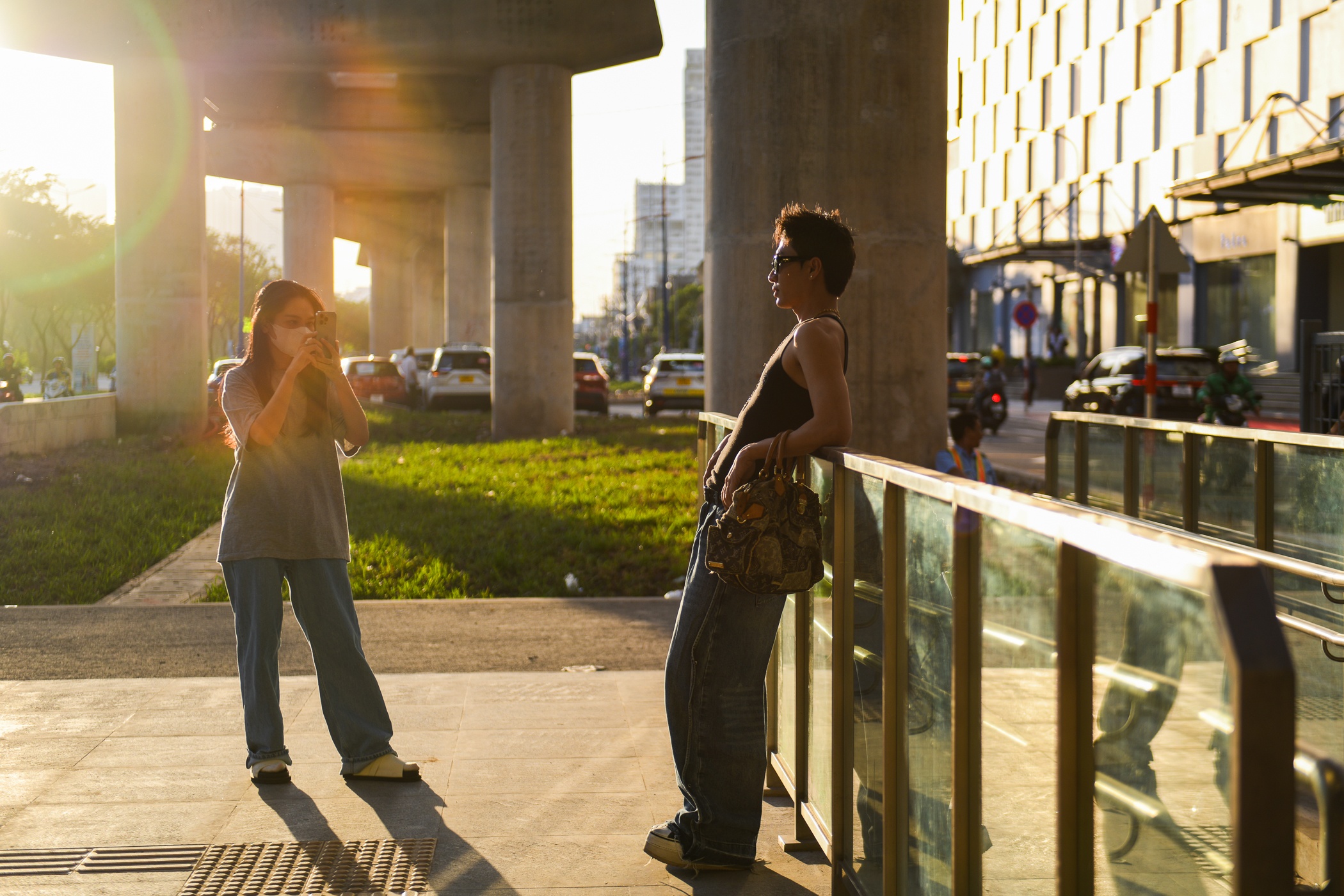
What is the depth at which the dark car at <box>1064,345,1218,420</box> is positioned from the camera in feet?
79.8

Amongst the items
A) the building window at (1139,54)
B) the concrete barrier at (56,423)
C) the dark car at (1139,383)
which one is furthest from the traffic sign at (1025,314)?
the concrete barrier at (56,423)

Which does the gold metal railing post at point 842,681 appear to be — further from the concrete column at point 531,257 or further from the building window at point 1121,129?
the building window at point 1121,129

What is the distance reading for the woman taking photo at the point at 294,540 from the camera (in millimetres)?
4910

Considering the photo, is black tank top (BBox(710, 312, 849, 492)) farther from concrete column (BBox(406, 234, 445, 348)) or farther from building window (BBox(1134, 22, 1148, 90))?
concrete column (BBox(406, 234, 445, 348))

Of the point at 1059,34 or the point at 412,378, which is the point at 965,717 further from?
the point at 1059,34

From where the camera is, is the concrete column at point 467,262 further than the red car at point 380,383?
Yes

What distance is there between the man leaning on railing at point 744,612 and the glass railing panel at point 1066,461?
4504 millimetres

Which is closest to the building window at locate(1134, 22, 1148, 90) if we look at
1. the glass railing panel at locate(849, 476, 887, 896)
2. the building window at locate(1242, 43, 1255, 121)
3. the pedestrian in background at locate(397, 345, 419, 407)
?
the building window at locate(1242, 43, 1255, 121)

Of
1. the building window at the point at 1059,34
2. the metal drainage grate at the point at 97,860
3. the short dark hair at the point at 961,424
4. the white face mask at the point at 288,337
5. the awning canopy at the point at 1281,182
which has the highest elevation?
the building window at the point at 1059,34

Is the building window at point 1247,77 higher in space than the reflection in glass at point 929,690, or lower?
higher

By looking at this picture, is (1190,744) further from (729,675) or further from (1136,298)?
(1136,298)

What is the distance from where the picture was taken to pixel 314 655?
4945 mm

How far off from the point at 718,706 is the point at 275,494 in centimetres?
193

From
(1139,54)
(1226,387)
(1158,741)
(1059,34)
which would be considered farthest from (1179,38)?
(1158,741)
